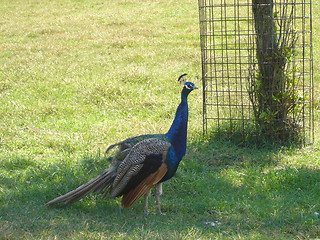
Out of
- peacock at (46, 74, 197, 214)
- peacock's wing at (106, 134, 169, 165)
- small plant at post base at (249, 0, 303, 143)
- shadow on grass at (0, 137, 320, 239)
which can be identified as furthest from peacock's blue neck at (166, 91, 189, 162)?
small plant at post base at (249, 0, 303, 143)

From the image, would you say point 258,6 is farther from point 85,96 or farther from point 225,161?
point 85,96

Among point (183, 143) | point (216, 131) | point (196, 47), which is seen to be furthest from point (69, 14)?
point (183, 143)

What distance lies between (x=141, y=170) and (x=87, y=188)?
607mm

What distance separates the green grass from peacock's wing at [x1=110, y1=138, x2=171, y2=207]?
26 centimetres

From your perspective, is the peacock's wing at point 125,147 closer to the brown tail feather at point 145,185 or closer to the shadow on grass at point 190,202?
the brown tail feather at point 145,185

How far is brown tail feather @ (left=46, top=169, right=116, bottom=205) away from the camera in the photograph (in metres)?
5.52

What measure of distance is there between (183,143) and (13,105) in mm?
4952

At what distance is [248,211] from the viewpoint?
5652 millimetres

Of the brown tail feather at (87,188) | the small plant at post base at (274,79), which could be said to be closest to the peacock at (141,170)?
the brown tail feather at (87,188)

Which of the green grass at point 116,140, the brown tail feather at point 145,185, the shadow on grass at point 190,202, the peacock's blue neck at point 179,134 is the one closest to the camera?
the shadow on grass at point 190,202

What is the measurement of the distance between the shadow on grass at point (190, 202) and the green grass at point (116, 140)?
1 centimetres

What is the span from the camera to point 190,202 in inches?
234

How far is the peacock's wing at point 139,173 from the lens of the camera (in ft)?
17.9

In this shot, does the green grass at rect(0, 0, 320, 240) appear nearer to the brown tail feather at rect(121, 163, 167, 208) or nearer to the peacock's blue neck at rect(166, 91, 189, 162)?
the brown tail feather at rect(121, 163, 167, 208)
